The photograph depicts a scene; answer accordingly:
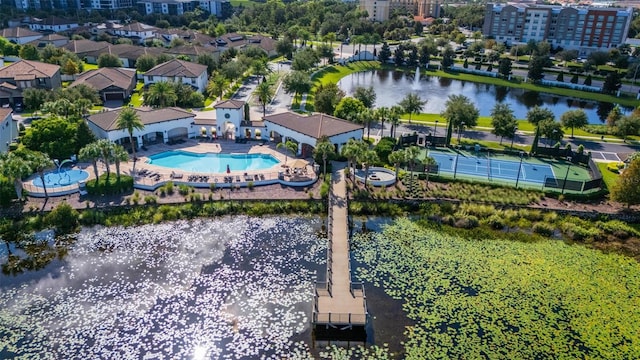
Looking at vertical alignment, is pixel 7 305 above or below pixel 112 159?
below

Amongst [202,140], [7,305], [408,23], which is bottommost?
[7,305]

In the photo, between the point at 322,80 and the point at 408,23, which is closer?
the point at 322,80

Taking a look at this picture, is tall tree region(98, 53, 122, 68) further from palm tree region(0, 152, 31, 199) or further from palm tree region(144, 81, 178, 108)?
palm tree region(0, 152, 31, 199)

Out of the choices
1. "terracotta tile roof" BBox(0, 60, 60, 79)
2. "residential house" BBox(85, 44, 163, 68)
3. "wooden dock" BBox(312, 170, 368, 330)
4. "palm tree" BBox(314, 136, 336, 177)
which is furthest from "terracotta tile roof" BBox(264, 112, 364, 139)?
"residential house" BBox(85, 44, 163, 68)

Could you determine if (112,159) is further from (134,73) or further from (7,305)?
(134,73)

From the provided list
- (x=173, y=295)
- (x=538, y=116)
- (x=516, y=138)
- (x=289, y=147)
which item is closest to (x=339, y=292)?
(x=173, y=295)

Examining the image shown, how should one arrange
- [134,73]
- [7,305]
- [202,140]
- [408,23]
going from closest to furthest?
1. [7,305]
2. [202,140]
3. [134,73]
4. [408,23]

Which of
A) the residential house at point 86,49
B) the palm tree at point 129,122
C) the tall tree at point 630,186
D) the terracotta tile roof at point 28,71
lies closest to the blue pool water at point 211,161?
the palm tree at point 129,122

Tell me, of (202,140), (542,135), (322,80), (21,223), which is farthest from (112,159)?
(322,80)
